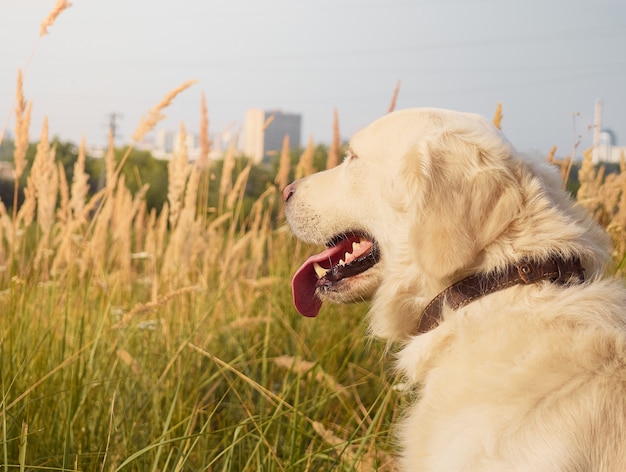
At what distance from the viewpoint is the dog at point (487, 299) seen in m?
1.93

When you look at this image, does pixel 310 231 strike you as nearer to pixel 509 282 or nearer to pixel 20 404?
pixel 509 282

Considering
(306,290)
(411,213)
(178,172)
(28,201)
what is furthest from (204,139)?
(411,213)

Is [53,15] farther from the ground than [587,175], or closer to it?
farther from the ground

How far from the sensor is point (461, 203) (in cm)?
227

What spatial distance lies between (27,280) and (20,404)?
0.96 meters

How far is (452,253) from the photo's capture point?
2234 millimetres

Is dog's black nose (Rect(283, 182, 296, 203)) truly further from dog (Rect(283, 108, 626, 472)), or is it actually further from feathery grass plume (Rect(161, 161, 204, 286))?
feathery grass plume (Rect(161, 161, 204, 286))

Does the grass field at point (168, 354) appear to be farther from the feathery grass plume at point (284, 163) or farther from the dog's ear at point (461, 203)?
the dog's ear at point (461, 203)

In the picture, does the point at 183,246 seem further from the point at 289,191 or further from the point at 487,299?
the point at 487,299

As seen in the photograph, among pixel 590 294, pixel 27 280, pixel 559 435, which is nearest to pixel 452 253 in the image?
pixel 590 294

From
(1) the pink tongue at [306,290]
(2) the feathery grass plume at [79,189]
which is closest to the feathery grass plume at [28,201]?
(2) the feathery grass plume at [79,189]

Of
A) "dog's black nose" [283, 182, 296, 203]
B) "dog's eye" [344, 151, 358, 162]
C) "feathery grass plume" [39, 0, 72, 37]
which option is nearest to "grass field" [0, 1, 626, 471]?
"feathery grass plume" [39, 0, 72, 37]

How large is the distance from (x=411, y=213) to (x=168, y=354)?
170 centimetres

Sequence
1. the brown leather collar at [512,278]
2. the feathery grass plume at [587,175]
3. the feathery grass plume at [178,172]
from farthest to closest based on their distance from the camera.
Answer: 1. the feathery grass plume at [587,175]
2. the feathery grass plume at [178,172]
3. the brown leather collar at [512,278]
